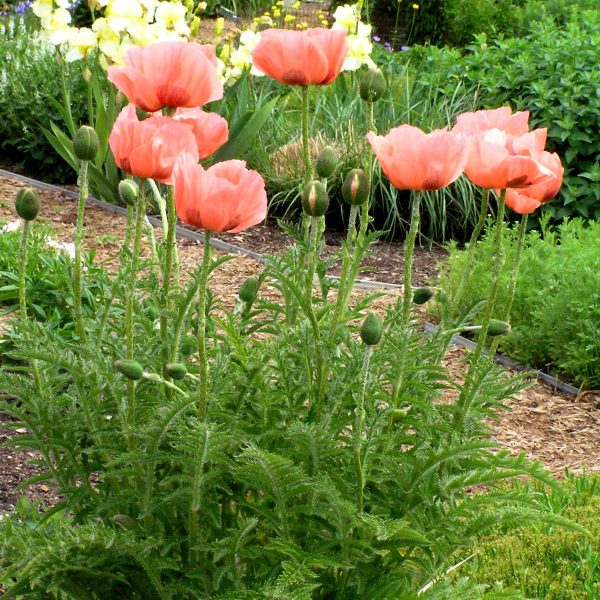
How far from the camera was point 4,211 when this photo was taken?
561 cm

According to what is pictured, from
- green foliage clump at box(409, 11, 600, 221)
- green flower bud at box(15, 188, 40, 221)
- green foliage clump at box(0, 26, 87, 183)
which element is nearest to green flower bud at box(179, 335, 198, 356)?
green flower bud at box(15, 188, 40, 221)

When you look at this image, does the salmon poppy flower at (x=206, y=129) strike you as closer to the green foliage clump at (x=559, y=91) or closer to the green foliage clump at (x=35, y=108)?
the green foliage clump at (x=559, y=91)

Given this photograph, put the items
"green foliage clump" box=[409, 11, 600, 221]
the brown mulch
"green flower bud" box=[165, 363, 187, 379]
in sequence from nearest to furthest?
"green flower bud" box=[165, 363, 187, 379], the brown mulch, "green foliage clump" box=[409, 11, 600, 221]

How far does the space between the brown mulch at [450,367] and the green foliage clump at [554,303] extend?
15cm

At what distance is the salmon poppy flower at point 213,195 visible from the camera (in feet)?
4.77

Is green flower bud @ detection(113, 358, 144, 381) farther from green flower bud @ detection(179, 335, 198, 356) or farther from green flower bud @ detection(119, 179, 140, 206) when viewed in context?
green flower bud @ detection(119, 179, 140, 206)

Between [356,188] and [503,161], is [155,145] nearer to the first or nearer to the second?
[356,188]

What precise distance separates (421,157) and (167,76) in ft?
1.48

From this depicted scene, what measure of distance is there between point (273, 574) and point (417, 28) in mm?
10288

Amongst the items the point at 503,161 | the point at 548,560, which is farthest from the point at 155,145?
the point at 548,560

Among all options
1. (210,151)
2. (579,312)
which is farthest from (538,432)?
(210,151)

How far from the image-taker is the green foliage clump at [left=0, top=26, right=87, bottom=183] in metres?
6.72

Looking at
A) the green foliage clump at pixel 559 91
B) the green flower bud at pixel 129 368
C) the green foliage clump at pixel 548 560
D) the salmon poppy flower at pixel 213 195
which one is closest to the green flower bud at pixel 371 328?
the salmon poppy flower at pixel 213 195

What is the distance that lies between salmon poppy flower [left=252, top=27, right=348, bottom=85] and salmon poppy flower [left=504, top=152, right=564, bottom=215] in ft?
1.37
